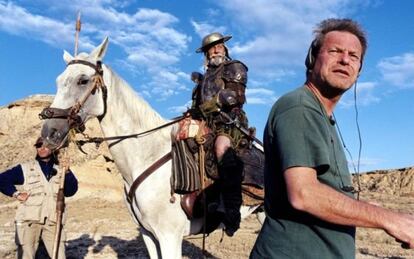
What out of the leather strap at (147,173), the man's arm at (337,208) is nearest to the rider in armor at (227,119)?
the leather strap at (147,173)

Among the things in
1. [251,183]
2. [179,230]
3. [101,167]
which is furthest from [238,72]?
[101,167]

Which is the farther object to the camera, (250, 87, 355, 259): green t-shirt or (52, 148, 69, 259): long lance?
(52, 148, 69, 259): long lance

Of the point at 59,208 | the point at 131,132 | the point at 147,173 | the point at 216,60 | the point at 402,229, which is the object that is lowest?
the point at 59,208

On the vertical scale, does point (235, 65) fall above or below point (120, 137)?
above

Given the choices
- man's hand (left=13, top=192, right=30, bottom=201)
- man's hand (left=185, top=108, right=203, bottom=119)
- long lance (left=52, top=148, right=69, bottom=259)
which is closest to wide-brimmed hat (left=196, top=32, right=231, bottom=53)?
man's hand (left=185, top=108, right=203, bottom=119)

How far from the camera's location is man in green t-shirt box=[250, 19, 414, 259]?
169cm

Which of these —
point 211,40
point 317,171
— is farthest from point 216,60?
point 317,171

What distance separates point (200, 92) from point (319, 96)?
12.1 feet

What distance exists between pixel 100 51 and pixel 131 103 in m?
0.71

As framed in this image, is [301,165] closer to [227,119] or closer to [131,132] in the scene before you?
[227,119]

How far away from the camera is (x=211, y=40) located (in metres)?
6.20

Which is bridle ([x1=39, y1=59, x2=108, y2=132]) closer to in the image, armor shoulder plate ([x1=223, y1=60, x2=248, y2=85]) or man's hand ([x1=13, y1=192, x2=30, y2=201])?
armor shoulder plate ([x1=223, y1=60, x2=248, y2=85])

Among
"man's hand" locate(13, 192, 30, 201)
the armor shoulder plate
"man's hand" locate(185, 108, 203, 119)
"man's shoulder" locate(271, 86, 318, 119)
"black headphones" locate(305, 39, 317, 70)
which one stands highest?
the armor shoulder plate

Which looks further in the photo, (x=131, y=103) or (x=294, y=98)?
(x=131, y=103)
